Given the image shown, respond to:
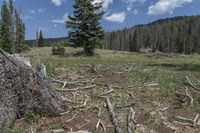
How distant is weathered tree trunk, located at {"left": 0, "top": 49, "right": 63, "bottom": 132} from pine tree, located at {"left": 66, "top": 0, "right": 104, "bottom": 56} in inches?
1169

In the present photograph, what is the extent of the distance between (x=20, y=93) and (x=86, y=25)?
30585 millimetres

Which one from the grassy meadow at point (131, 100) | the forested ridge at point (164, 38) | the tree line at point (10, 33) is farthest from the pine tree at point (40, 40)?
the grassy meadow at point (131, 100)

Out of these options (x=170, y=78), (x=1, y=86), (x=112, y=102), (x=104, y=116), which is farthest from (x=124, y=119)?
(x=170, y=78)

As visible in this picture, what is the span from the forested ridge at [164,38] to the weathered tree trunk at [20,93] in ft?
267

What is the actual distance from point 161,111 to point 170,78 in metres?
4.31

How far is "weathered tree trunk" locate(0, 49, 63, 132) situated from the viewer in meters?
7.50

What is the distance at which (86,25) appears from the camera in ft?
125

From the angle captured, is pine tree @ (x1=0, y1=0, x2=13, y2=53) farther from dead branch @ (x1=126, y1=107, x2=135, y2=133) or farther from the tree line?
dead branch @ (x1=126, y1=107, x2=135, y2=133)

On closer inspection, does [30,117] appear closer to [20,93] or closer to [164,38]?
[20,93]

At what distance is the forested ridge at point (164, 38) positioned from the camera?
10862cm

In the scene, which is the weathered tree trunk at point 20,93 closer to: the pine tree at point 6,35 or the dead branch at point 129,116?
the dead branch at point 129,116

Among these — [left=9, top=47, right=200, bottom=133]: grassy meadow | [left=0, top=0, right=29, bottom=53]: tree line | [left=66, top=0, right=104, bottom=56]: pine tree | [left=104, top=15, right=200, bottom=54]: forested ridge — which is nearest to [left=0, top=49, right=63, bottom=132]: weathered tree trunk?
[left=9, top=47, right=200, bottom=133]: grassy meadow

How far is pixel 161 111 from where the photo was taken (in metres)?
9.48

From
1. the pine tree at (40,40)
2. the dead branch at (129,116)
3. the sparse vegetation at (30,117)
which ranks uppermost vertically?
the pine tree at (40,40)
